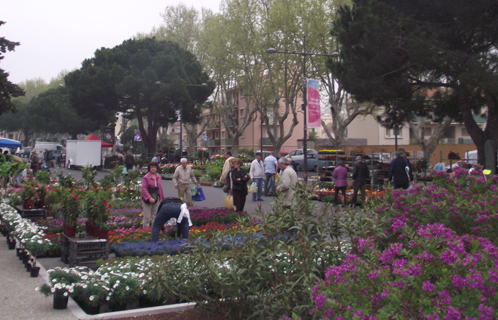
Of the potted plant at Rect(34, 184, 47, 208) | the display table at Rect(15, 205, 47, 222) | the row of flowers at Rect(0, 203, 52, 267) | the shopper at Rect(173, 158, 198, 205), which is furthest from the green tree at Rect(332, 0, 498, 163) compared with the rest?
the row of flowers at Rect(0, 203, 52, 267)

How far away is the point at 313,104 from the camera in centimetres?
1967

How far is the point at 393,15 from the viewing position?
706 inches

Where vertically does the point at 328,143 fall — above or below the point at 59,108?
below

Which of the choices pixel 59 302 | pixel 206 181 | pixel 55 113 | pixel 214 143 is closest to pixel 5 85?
pixel 206 181

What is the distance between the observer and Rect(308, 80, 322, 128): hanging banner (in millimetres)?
19297

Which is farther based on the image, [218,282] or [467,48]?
[467,48]

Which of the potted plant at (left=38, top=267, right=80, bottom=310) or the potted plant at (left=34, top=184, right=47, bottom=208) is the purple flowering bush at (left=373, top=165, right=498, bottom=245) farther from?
the potted plant at (left=34, top=184, right=47, bottom=208)

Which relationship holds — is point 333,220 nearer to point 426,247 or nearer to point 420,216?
point 420,216

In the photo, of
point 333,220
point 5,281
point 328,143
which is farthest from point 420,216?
point 328,143

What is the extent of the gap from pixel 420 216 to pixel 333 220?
1.05 m

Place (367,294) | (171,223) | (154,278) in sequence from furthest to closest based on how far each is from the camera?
(171,223)
(154,278)
(367,294)

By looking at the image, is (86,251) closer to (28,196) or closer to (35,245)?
(35,245)

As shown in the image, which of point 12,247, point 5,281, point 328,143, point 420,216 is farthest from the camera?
point 328,143

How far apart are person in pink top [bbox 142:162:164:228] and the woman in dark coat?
8.79ft
